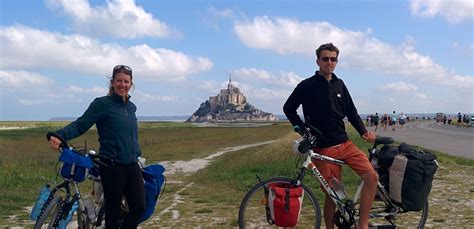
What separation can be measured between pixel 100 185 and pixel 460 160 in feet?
49.7

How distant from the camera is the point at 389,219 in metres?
6.00

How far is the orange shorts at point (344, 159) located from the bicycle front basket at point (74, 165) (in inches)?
106

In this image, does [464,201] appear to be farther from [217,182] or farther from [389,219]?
[217,182]

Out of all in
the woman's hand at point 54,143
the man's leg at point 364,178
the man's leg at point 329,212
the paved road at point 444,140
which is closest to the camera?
the woman's hand at point 54,143

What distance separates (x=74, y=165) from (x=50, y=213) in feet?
1.82

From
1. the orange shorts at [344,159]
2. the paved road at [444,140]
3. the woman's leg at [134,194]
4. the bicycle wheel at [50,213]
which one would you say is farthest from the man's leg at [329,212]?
the paved road at [444,140]

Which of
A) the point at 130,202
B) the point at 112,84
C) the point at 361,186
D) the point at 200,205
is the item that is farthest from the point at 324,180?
the point at 200,205

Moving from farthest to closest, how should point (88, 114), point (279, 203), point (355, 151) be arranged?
1. point (355, 151)
2. point (279, 203)
3. point (88, 114)

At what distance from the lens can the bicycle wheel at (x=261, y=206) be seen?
555cm

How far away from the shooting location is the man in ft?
18.6

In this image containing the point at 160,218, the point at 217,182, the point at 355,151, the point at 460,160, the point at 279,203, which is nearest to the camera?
the point at 279,203

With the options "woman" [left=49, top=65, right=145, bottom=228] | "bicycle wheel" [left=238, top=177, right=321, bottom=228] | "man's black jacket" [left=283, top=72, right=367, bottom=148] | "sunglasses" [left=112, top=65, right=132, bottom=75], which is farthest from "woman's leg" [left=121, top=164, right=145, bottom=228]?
"man's black jacket" [left=283, top=72, right=367, bottom=148]

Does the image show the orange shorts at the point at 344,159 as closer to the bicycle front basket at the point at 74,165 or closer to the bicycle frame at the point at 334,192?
the bicycle frame at the point at 334,192

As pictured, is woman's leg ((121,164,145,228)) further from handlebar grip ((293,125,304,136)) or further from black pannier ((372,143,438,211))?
black pannier ((372,143,438,211))
